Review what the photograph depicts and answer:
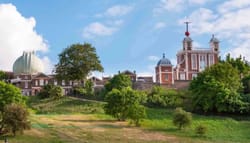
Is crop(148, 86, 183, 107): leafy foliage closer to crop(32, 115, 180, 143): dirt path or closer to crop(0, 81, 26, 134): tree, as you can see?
crop(32, 115, 180, 143): dirt path

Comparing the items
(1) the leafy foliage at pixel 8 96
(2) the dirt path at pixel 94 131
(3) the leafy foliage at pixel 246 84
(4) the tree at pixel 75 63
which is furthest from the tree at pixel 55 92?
(3) the leafy foliage at pixel 246 84

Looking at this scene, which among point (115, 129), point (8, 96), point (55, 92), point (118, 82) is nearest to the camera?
point (115, 129)

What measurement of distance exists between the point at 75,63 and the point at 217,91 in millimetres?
24481

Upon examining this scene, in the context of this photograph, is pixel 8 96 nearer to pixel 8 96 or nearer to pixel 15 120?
pixel 8 96

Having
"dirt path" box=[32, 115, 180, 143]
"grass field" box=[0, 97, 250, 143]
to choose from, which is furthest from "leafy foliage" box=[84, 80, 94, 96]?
"dirt path" box=[32, 115, 180, 143]

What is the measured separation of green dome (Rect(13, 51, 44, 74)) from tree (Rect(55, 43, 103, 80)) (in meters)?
14.4

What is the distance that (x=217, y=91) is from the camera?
5641cm

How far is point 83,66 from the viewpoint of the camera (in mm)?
73062

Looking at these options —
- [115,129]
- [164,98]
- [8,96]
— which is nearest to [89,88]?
[164,98]

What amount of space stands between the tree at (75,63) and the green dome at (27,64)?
14.4 metres

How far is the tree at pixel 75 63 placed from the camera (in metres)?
72.9

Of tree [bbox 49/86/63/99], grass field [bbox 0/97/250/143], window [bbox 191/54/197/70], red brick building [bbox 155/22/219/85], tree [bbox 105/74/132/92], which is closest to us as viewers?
grass field [bbox 0/97/250/143]

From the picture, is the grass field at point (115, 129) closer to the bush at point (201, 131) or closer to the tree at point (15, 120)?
Answer: the bush at point (201, 131)

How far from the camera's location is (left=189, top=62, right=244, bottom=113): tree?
184ft
